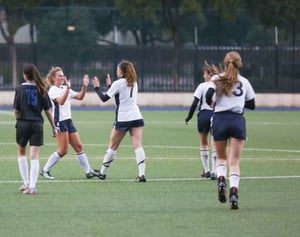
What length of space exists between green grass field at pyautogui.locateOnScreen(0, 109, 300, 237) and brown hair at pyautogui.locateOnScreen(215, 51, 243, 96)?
1.56 meters

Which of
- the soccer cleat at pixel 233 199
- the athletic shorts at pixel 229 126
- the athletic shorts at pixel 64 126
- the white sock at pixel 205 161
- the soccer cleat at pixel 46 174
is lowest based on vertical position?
the soccer cleat at pixel 46 174

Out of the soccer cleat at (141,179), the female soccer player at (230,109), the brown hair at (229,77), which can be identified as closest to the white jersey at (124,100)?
the soccer cleat at (141,179)

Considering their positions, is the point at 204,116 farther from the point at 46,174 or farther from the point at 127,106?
the point at 46,174

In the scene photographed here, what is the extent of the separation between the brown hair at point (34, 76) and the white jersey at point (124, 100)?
214 centimetres

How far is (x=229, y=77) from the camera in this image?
14422mm

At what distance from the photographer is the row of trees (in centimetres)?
4822

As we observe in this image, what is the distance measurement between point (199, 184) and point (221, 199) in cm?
319

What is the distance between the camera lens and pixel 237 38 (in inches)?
1927

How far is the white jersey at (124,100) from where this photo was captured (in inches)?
712

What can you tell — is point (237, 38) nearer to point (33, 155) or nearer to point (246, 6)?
point (246, 6)

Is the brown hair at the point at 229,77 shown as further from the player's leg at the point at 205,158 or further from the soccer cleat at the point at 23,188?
the player's leg at the point at 205,158

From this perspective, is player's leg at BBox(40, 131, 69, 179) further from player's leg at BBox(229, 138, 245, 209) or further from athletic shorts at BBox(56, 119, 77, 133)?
player's leg at BBox(229, 138, 245, 209)

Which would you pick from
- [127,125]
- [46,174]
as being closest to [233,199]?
[127,125]

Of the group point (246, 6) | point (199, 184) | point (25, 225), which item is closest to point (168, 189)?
point (199, 184)
